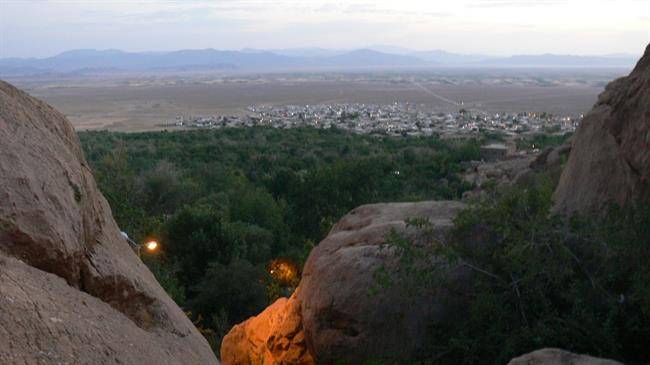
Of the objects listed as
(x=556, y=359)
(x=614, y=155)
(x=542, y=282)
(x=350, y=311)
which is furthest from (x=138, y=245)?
(x=556, y=359)

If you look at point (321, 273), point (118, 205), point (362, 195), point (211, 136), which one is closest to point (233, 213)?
point (362, 195)

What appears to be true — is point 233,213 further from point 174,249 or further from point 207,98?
point 207,98

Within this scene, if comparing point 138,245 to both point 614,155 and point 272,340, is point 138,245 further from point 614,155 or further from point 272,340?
point 614,155

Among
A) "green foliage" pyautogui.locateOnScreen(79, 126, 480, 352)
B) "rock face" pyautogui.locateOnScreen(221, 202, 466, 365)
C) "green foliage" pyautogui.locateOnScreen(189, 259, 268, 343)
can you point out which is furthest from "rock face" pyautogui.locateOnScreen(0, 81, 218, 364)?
"green foliage" pyautogui.locateOnScreen(189, 259, 268, 343)

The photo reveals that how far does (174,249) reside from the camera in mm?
16000

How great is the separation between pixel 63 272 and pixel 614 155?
22.2 ft

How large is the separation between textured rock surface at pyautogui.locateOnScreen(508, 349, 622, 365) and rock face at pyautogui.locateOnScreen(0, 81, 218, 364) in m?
2.67

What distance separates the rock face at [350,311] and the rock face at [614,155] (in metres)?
1.75

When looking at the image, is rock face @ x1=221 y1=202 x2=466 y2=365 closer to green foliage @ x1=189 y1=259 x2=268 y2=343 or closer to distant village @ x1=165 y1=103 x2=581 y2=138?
green foliage @ x1=189 y1=259 x2=268 y2=343

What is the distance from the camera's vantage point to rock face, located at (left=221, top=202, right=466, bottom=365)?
8.41 meters

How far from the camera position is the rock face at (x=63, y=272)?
3.62 metres

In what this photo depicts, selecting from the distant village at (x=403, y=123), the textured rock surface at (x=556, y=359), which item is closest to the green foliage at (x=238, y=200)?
the textured rock surface at (x=556, y=359)

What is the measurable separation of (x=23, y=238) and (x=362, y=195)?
17.5m

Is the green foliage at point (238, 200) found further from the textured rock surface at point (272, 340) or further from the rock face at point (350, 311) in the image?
the rock face at point (350, 311)
